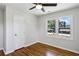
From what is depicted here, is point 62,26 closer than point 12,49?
No

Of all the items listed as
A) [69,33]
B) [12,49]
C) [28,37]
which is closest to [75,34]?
[69,33]

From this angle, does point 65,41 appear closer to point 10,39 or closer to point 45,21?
point 45,21

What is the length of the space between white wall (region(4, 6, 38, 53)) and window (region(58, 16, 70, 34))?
1.65 metres

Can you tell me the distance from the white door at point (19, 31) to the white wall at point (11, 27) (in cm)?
21

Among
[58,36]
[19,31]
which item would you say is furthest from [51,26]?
[19,31]

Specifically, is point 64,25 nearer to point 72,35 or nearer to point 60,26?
point 60,26

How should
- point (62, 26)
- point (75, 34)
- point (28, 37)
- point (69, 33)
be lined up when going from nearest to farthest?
point (75, 34)
point (69, 33)
point (62, 26)
point (28, 37)

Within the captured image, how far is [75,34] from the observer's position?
328cm

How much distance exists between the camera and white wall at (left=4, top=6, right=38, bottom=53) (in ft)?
10.1

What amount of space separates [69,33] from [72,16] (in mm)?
783

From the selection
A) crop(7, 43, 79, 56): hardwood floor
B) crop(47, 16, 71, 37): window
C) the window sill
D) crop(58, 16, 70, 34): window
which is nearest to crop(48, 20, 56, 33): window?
crop(47, 16, 71, 37): window

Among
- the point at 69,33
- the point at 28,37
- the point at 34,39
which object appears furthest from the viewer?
the point at 34,39

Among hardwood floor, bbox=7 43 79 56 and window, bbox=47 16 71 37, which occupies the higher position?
window, bbox=47 16 71 37

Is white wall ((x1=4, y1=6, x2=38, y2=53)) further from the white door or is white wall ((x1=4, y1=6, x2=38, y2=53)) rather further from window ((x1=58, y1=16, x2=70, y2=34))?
window ((x1=58, y1=16, x2=70, y2=34))
